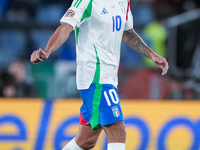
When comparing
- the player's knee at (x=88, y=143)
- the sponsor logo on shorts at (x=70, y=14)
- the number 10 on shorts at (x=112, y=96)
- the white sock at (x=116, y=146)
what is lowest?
the player's knee at (x=88, y=143)

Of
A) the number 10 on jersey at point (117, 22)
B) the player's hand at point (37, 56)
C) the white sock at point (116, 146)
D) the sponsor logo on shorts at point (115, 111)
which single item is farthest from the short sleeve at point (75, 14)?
the white sock at point (116, 146)

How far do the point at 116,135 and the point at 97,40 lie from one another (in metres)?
0.84

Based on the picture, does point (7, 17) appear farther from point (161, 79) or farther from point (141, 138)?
point (141, 138)

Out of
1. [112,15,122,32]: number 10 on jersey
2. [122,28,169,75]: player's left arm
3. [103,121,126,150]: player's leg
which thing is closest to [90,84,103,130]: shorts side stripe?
[103,121,126,150]: player's leg

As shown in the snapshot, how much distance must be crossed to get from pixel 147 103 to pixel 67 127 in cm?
128

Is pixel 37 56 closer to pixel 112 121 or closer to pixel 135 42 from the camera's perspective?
pixel 112 121

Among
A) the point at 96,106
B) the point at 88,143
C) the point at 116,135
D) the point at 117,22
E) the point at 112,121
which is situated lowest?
the point at 88,143

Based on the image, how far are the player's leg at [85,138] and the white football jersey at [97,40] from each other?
0.42m

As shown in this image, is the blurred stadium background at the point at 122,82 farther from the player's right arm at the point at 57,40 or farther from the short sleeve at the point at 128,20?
the player's right arm at the point at 57,40

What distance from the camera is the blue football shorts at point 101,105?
331cm

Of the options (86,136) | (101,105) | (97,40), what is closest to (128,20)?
(97,40)

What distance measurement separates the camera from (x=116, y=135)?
3.30 m

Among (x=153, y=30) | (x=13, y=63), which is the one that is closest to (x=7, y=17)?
(x=13, y=63)

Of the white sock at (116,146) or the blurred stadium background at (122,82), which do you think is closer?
the white sock at (116,146)
